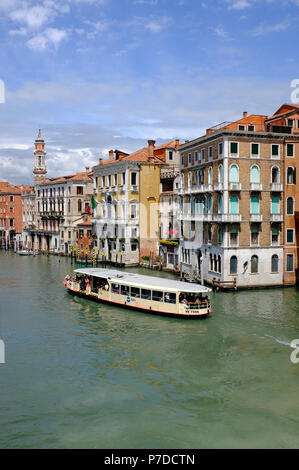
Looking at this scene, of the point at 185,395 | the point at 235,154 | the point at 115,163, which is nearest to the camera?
the point at 185,395

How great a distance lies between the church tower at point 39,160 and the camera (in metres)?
77.9

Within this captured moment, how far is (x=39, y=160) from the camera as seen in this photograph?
78500mm

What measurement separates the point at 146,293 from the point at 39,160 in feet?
185

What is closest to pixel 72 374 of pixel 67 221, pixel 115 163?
pixel 115 163

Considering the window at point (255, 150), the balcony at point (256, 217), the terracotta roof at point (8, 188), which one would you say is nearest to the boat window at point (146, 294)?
the balcony at point (256, 217)

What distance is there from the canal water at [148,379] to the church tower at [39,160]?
170 feet

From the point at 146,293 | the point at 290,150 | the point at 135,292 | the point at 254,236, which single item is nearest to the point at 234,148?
the point at 290,150

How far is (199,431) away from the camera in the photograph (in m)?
13.6

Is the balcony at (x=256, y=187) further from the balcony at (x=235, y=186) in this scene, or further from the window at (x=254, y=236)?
the window at (x=254, y=236)

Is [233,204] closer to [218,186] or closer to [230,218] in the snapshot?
[230,218]

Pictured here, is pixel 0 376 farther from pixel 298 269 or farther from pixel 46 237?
pixel 46 237

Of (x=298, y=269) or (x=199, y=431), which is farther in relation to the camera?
(x=298, y=269)

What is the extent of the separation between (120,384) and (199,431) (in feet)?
13.8

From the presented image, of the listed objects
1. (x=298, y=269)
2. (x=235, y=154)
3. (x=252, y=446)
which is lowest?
(x=252, y=446)
